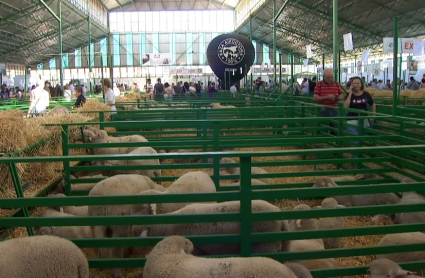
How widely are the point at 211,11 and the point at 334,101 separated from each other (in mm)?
41218

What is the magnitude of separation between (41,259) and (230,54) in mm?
16981

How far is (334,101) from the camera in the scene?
8344 mm

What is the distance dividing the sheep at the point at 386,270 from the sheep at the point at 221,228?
686mm

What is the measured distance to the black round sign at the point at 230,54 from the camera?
18.5 meters

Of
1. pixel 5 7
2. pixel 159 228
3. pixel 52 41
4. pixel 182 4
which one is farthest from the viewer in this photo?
pixel 182 4

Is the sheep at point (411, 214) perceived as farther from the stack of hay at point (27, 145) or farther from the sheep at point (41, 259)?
the stack of hay at point (27, 145)

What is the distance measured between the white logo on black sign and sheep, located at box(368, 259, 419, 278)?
1625 centimetres

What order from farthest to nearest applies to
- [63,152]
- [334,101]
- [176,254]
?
1. [334,101]
2. [63,152]
3. [176,254]

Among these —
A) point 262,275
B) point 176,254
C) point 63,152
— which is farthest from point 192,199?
point 63,152

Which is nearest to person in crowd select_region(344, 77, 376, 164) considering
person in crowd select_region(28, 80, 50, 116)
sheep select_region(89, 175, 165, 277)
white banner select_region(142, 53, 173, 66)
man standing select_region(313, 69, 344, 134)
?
man standing select_region(313, 69, 344, 134)

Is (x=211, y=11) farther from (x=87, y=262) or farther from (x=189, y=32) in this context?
(x=87, y=262)

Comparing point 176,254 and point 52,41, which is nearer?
point 176,254

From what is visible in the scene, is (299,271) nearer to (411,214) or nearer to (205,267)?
(205,267)

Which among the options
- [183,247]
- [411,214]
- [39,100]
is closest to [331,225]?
[411,214]
